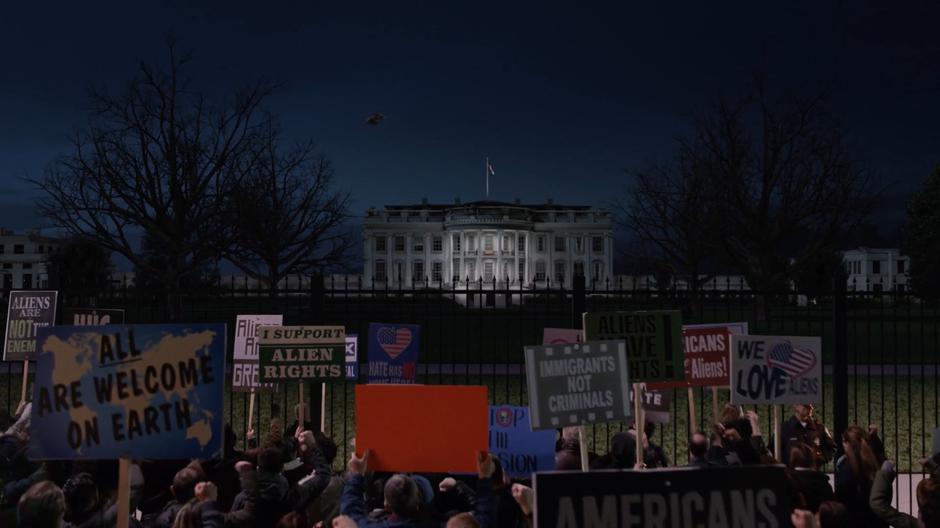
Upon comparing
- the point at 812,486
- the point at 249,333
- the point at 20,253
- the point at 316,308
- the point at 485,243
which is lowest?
the point at 812,486

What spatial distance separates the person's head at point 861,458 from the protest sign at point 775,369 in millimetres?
1180

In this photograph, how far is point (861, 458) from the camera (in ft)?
17.4

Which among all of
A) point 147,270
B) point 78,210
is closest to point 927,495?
point 147,270

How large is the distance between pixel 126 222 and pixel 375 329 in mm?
14233

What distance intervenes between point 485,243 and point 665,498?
113258 mm

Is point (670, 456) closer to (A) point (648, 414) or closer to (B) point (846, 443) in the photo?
(A) point (648, 414)

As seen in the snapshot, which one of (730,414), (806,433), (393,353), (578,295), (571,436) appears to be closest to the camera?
(571,436)

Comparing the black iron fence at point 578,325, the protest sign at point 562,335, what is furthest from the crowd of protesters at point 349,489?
the black iron fence at point 578,325

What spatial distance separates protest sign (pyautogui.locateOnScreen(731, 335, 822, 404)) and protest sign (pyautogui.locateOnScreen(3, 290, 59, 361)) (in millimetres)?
7246

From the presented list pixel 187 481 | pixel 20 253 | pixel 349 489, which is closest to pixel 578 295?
pixel 349 489

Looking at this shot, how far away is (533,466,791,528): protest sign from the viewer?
285 centimetres

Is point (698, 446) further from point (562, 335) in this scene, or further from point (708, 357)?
point (562, 335)

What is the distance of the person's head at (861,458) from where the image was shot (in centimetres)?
528

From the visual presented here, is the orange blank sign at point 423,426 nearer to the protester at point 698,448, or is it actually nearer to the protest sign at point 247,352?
the protester at point 698,448
